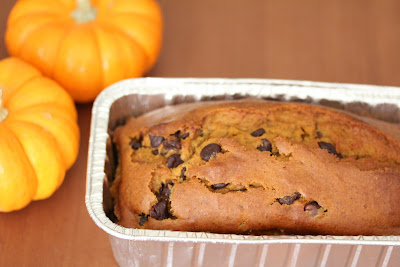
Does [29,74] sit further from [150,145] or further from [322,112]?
[322,112]

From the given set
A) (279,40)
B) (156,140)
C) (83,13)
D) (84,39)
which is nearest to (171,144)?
(156,140)

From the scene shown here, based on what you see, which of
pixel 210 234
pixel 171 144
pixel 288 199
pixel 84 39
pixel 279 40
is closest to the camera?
pixel 210 234

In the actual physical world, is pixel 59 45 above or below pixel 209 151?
above

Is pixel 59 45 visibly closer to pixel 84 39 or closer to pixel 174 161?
pixel 84 39

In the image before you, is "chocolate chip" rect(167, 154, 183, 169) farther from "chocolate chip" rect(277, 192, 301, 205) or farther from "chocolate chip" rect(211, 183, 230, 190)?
"chocolate chip" rect(277, 192, 301, 205)

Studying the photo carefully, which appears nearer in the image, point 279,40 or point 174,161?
point 174,161

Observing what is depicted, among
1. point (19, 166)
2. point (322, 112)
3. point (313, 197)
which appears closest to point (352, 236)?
point (313, 197)
